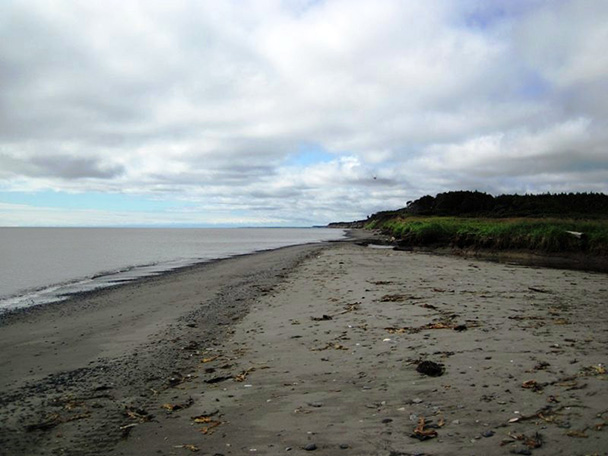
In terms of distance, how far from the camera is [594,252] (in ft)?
82.7

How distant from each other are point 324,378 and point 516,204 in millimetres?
80831

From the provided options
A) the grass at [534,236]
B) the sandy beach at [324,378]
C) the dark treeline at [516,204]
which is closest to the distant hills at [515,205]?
the dark treeline at [516,204]

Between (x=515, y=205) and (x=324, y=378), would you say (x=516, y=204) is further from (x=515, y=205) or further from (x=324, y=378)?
(x=324, y=378)

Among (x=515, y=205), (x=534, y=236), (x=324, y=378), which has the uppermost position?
(x=515, y=205)

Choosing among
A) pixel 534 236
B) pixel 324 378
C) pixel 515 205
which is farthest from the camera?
pixel 515 205

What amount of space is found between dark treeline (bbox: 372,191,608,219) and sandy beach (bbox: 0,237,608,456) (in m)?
54.5

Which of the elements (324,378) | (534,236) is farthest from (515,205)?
(324,378)

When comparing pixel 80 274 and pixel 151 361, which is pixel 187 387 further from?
pixel 80 274

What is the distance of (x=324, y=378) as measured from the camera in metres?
6.37

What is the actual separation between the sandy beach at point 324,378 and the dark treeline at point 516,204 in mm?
54455

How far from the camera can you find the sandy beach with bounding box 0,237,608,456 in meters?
4.51

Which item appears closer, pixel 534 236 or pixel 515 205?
pixel 534 236

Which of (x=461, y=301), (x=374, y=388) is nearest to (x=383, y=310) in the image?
(x=461, y=301)

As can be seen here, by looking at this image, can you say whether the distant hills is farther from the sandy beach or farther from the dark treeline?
the sandy beach
